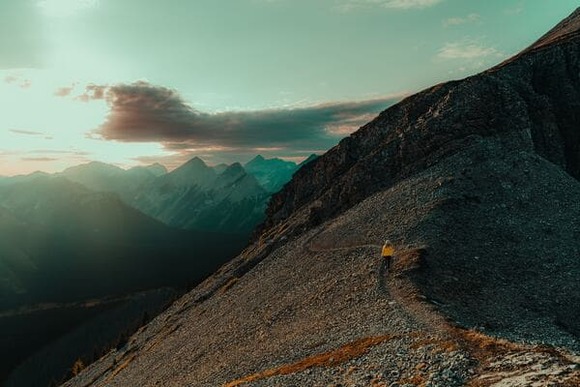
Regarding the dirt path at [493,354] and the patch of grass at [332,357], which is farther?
the patch of grass at [332,357]

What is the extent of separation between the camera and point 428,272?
5428 cm

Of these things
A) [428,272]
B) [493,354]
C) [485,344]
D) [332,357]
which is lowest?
[332,357]

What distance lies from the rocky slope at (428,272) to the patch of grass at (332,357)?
0.20m

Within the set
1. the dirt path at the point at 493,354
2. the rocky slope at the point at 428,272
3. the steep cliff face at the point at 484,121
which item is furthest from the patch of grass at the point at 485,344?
the steep cliff face at the point at 484,121

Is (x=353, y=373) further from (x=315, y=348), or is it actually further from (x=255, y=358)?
(x=255, y=358)

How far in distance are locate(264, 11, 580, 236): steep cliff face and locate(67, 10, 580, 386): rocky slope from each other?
405 mm

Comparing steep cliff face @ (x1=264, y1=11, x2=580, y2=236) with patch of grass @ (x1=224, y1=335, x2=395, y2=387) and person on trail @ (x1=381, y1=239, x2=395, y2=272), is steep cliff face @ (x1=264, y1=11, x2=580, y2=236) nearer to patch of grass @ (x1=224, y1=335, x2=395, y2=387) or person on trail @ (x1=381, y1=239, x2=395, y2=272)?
person on trail @ (x1=381, y1=239, x2=395, y2=272)

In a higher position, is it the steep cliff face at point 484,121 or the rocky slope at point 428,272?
the steep cliff face at point 484,121

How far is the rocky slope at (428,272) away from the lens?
113 feet

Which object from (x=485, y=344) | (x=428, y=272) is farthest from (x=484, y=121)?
(x=485, y=344)

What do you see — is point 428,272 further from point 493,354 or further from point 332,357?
point 493,354

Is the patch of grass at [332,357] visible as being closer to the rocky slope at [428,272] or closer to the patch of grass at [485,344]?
the rocky slope at [428,272]

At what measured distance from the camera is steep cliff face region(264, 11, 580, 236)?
Result: 318 ft

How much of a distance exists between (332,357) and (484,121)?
76275 mm
